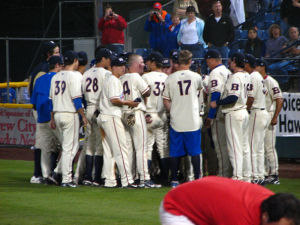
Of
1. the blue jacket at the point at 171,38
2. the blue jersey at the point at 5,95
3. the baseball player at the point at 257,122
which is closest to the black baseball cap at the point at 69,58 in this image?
the baseball player at the point at 257,122

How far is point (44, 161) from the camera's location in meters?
10.7

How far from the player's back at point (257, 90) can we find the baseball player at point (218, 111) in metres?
0.40

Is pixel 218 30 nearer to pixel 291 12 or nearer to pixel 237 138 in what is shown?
pixel 291 12

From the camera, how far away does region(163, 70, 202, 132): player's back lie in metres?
9.91

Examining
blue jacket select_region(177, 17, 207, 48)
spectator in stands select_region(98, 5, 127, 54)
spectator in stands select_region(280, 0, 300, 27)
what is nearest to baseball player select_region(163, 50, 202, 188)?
blue jacket select_region(177, 17, 207, 48)

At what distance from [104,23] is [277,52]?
4.13 m

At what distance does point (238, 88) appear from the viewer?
32.5 ft

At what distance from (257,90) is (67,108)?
298cm

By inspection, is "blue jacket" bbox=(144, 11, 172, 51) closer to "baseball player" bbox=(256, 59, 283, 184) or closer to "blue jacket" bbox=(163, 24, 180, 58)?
"blue jacket" bbox=(163, 24, 180, 58)

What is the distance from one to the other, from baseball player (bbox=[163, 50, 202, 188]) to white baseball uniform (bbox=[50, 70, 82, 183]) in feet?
4.73

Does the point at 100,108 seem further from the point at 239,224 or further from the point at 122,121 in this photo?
the point at 239,224

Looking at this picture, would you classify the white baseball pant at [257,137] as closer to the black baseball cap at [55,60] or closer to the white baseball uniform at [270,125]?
the white baseball uniform at [270,125]

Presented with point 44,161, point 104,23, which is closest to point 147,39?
point 104,23

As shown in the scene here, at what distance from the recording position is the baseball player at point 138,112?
1003 centimetres
